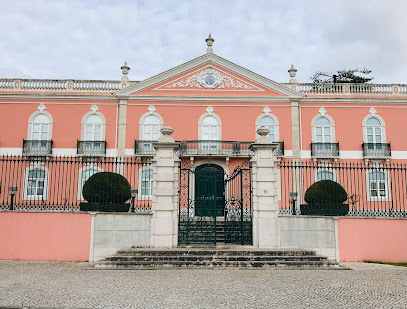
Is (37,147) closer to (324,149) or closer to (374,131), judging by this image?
(324,149)

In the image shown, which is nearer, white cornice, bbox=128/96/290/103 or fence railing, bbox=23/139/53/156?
fence railing, bbox=23/139/53/156

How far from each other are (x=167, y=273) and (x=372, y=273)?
→ 458 cm

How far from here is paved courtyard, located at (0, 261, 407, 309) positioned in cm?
555

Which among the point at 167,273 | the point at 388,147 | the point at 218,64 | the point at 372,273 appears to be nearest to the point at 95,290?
the point at 167,273

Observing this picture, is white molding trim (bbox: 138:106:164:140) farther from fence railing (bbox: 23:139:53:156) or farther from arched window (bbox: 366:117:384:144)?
arched window (bbox: 366:117:384:144)

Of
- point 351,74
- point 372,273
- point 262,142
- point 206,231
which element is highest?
point 351,74

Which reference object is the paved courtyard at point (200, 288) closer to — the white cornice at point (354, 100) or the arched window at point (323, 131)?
the arched window at point (323, 131)

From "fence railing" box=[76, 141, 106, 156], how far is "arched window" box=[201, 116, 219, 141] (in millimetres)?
5549

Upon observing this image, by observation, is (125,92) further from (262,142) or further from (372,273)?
(372,273)

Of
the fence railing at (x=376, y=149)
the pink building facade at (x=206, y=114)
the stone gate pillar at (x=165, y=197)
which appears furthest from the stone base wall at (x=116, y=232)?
the fence railing at (x=376, y=149)

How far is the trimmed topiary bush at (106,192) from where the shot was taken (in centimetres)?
1072

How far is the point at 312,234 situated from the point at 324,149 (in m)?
11.5

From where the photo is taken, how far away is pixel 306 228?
10109 millimetres

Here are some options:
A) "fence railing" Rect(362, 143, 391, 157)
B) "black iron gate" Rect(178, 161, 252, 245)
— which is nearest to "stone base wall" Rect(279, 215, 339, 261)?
"black iron gate" Rect(178, 161, 252, 245)
